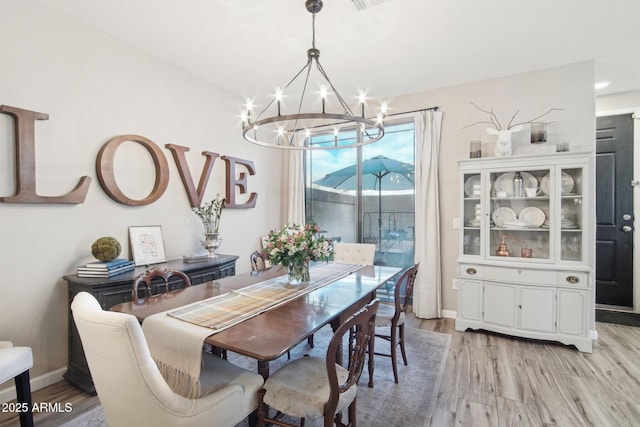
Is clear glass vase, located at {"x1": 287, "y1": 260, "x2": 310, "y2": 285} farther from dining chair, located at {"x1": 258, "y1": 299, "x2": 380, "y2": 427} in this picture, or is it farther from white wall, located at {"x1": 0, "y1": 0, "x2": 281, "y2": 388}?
white wall, located at {"x1": 0, "y1": 0, "x2": 281, "y2": 388}

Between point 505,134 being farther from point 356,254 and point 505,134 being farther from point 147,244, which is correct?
point 147,244

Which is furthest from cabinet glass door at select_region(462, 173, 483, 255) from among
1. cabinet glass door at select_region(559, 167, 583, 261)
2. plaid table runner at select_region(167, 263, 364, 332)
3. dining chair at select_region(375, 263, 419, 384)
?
plaid table runner at select_region(167, 263, 364, 332)

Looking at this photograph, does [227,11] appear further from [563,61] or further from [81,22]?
[563,61]

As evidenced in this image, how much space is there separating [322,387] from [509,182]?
3.08m

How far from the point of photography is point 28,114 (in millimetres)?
2256

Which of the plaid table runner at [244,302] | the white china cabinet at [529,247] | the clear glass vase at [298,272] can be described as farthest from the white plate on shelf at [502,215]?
the clear glass vase at [298,272]

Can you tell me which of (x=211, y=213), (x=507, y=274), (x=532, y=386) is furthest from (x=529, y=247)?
(x=211, y=213)

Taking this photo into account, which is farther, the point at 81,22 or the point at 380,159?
the point at 380,159

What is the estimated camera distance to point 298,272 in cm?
244

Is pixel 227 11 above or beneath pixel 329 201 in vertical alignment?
above

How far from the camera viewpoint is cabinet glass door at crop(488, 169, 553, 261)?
3326mm

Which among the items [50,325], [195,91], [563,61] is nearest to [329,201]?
[195,91]

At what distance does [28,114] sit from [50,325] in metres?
1.58

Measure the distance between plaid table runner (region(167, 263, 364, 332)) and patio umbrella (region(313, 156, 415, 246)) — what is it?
82.9 inches
